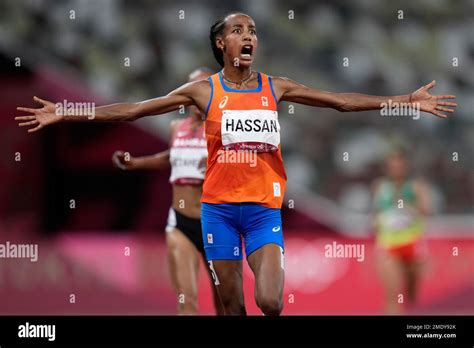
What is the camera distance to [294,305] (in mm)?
11766

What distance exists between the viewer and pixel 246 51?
6.36m

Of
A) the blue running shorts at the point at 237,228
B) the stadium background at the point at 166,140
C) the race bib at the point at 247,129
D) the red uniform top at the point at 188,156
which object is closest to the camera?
the race bib at the point at 247,129

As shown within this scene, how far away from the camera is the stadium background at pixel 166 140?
12070mm

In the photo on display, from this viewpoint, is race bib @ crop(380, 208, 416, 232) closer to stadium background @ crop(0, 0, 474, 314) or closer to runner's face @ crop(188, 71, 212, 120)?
stadium background @ crop(0, 0, 474, 314)

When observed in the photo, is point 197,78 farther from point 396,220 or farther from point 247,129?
point 396,220

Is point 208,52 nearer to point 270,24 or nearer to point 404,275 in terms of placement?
point 270,24

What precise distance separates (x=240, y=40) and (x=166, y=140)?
8.15 metres

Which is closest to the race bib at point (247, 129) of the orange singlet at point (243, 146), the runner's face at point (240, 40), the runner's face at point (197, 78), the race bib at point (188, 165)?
the orange singlet at point (243, 146)

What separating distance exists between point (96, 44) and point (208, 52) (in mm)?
1985

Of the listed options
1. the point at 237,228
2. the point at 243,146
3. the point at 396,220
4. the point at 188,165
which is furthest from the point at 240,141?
the point at 396,220

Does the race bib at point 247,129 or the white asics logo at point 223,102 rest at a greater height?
the white asics logo at point 223,102

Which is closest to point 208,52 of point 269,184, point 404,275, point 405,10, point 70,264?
point 405,10

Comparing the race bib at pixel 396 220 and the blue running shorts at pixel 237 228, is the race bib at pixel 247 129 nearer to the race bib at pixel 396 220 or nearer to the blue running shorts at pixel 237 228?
the blue running shorts at pixel 237 228

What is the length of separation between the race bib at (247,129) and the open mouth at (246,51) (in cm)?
44
